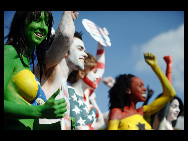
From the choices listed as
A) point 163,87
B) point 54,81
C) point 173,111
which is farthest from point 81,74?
point 173,111

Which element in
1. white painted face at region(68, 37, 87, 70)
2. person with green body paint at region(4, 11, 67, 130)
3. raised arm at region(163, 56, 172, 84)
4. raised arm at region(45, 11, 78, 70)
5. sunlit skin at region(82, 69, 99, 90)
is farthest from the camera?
raised arm at region(163, 56, 172, 84)

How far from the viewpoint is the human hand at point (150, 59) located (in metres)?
4.04

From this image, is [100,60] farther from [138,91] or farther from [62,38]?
[62,38]

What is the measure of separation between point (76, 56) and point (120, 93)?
135 cm

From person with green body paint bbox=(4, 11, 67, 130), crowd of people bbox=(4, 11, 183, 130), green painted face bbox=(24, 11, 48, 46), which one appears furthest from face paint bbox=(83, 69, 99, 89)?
green painted face bbox=(24, 11, 48, 46)

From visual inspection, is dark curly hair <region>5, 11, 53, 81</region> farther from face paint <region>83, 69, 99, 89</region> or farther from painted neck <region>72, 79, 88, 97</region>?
face paint <region>83, 69, 99, 89</region>

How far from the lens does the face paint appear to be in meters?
3.77

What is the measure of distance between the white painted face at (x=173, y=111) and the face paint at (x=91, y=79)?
192 centimetres

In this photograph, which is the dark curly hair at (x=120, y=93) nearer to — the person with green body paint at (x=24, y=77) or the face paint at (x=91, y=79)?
the face paint at (x=91, y=79)

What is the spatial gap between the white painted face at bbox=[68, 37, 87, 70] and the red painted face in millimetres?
1269

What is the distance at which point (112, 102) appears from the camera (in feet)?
14.3
